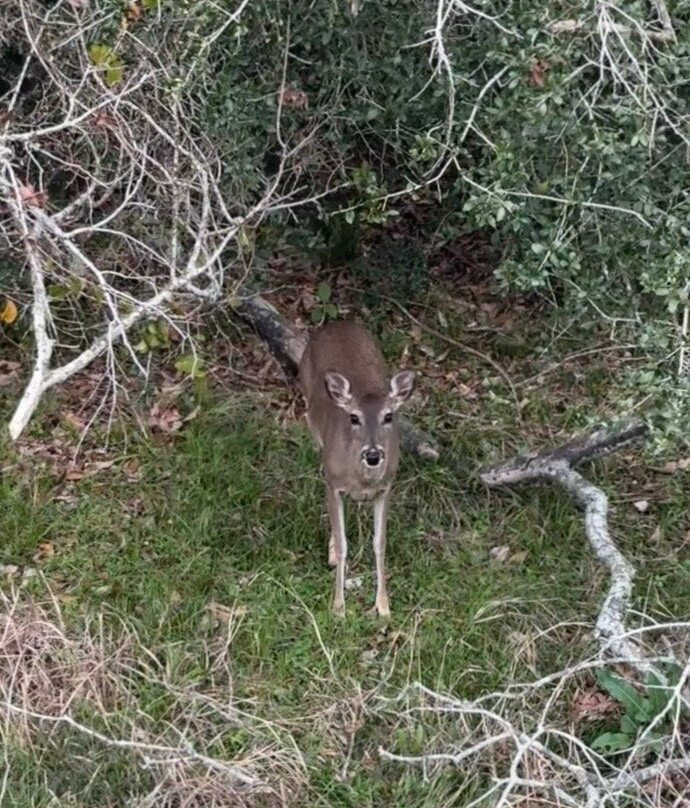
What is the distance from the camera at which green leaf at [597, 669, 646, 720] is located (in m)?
4.64

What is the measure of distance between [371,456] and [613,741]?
63.1 inches

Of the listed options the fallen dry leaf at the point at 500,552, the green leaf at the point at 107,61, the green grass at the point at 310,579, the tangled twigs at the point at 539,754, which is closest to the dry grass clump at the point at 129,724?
the green grass at the point at 310,579

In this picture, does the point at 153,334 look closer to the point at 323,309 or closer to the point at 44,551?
the point at 44,551

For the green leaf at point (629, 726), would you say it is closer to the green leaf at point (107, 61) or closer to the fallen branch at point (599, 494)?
the fallen branch at point (599, 494)

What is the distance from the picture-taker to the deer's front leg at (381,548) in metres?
5.58

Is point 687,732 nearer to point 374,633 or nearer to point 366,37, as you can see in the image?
point 374,633

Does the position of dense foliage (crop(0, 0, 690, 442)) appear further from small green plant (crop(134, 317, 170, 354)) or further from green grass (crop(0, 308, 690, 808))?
green grass (crop(0, 308, 690, 808))

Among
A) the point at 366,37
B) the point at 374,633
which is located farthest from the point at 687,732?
the point at 366,37

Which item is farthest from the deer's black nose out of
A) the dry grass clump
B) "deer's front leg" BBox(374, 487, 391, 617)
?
the dry grass clump

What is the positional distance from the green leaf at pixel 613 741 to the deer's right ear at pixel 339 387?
1.87 meters

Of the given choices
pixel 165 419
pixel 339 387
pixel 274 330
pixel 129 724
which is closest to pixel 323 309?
pixel 274 330

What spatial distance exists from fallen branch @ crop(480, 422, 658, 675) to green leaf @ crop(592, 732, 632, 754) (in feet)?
0.78

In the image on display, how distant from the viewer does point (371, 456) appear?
5.63 metres

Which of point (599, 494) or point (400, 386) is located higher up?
point (400, 386)
